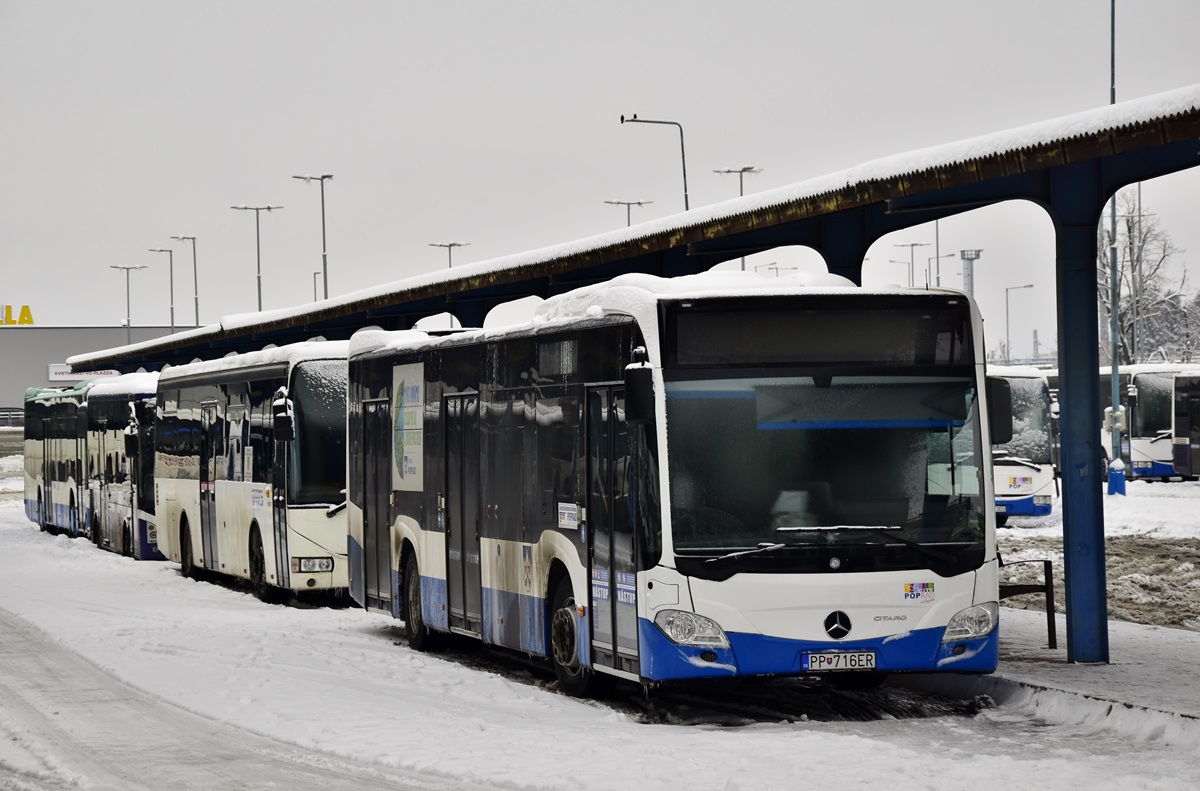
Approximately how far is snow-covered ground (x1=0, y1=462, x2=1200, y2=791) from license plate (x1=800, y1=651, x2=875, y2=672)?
1.23 ft

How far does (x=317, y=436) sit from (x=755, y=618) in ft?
39.2

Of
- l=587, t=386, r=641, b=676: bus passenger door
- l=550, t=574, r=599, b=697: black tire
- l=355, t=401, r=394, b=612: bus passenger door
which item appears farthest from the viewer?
l=355, t=401, r=394, b=612: bus passenger door

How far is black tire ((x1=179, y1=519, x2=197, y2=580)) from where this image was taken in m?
30.1

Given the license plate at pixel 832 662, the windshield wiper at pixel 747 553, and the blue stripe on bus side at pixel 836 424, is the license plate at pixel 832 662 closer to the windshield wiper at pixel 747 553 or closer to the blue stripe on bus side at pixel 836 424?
the windshield wiper at pixel 747 553

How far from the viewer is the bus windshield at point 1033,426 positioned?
3922 cm

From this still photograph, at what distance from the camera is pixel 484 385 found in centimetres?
1684

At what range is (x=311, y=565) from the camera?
78.5 ft

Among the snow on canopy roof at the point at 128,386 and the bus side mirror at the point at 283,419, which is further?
the snow on canopy roof at the point at 128,386

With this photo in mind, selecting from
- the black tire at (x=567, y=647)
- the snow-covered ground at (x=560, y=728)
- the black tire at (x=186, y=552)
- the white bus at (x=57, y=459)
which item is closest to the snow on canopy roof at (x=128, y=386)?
the white bus at (x=57, y=459)

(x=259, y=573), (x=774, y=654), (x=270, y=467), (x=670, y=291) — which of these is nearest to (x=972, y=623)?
(x=774, y=654)

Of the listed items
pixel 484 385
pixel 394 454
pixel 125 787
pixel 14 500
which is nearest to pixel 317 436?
pixel 394 454

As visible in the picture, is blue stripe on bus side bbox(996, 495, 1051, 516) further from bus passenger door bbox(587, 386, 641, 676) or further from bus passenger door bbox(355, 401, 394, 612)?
bus passenger door bbox(587, 386, 641, 676)

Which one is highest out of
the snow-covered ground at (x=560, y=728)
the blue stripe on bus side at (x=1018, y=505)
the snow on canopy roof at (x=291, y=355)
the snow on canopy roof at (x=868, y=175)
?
the snow on canopy roof at (x=868, y=175)

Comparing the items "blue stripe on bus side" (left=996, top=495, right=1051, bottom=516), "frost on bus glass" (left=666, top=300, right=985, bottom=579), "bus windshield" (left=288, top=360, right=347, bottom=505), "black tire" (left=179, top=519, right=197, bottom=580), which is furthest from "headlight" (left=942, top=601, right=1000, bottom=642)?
"blue stripe on bus side" (left=996, top=495, right=1051, bottom=516)
